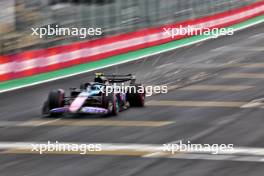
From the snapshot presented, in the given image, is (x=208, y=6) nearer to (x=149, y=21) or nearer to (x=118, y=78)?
(x=149, y=21)

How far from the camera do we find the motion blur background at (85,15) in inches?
1045

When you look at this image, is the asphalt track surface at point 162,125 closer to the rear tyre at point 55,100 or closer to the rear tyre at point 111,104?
the rear tyre at point 111,104

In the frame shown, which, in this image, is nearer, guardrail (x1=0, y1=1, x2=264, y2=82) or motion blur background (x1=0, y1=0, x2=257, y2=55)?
guardrail (x1=0, y1=1, x2=264, y2=82)

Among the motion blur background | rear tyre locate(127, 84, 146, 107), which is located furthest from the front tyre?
the motion blur background

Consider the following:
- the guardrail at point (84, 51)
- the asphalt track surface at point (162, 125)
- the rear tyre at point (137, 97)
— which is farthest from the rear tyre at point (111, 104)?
the guardrail at point (84, 51)

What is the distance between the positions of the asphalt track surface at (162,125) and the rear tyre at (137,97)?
0.26 metres

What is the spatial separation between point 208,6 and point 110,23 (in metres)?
9.92

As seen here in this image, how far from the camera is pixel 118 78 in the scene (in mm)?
18844

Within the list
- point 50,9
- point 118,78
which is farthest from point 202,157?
point 50,9

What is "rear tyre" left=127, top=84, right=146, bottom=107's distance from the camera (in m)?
18.9

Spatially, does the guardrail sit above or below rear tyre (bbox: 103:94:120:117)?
above

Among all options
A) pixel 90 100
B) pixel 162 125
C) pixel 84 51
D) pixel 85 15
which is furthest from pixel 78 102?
pixel 85 15

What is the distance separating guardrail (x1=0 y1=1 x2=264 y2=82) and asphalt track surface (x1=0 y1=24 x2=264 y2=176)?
1526 millimetres

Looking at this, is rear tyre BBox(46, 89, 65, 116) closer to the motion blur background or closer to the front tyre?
the front tyre
